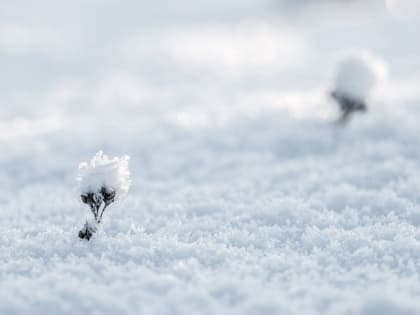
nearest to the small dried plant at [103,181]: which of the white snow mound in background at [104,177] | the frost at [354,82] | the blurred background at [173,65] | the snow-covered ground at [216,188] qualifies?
the white snow mound in background at [104,177]

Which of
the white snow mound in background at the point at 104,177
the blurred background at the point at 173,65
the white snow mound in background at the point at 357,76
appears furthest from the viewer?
the blurred background at the point at 173,65

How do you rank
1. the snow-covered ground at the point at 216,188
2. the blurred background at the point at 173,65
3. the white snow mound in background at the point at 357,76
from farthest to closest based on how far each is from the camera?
the blurred background at the point at 173,65 < the white snow mound in background at the point at 357,76 < the snow-covered ground at the point at 216,188

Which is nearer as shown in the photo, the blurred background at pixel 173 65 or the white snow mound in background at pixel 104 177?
the white snow mound in background at pixel 104 177

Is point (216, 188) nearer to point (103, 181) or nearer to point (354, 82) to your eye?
point (103, 181)

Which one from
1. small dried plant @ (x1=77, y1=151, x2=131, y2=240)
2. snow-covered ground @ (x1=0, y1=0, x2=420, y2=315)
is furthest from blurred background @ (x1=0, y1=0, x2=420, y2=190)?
small dried plant @ (x1=77, y1=151, x2=131, y2=240)

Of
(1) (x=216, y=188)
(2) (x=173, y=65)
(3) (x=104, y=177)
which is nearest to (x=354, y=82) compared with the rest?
(1) (x=216, y=188)

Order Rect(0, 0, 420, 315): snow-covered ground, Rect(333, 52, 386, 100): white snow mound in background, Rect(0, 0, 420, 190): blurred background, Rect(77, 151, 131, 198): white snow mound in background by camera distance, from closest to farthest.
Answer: Rect(0, 0, 420, 315): snow-covered ground, Rect(77, 151, 131, 198): white snow mound in background, Rect(333, 52, 386, 100): white snow mound in background, Rect(0, 0, 420, 190): blurred background

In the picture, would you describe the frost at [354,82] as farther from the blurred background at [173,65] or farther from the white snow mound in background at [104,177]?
the white snow mound in background at [104,177]

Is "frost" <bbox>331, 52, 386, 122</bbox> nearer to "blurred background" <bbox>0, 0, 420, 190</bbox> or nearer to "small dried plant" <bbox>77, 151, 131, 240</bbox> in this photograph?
"blurred background" <bbox>0, 0, 420, 190</bbox>
